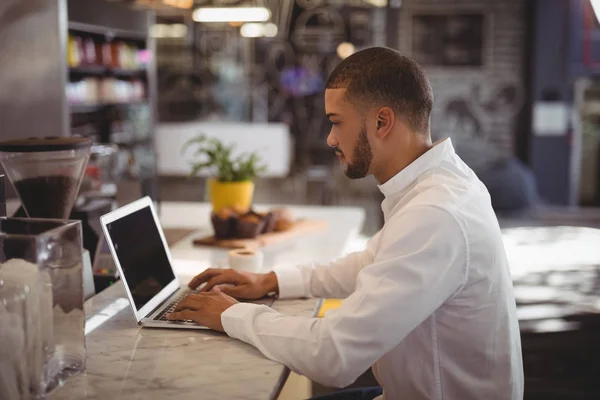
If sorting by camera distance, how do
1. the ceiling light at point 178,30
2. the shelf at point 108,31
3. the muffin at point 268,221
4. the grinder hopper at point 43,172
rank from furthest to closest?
the ceiling light at point 178,30, the shelf at point 108,31, the muffin at point 268,221, the grinder hopper at point 43,172

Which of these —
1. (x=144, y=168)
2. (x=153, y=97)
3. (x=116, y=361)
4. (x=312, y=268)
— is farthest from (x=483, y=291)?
(x=153, y=97)

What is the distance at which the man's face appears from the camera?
161 centimetres

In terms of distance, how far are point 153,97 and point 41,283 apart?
6.31m

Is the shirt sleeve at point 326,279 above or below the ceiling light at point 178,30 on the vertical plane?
below

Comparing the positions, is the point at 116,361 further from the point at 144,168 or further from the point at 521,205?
the point at 521,205

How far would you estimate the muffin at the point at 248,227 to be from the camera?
110 inches

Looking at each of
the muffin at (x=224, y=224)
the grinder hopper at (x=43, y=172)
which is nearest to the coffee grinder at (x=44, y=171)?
the grinder hopper at (x=43, y=172)

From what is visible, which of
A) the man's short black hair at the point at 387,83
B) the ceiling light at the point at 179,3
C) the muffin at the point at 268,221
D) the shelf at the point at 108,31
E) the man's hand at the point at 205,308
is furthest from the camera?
the shelf at the point at 108,31

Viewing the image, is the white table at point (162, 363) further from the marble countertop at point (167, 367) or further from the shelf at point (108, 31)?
the shelf at point (108, 31)

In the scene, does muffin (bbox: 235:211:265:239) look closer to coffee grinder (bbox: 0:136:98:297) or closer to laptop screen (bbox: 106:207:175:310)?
laptop screen (bbox: 106:207:175:310)

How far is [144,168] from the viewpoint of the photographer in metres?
3.55

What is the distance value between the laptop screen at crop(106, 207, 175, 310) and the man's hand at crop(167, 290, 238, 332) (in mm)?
107

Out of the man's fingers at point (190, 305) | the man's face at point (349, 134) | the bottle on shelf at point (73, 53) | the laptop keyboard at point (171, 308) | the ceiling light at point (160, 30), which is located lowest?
the laptop keyboard at point (171, 308)

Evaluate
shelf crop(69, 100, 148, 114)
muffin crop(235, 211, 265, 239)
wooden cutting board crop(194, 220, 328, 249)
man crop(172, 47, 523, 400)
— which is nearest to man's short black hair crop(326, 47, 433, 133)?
man crop(172, 47, 523, 400)
